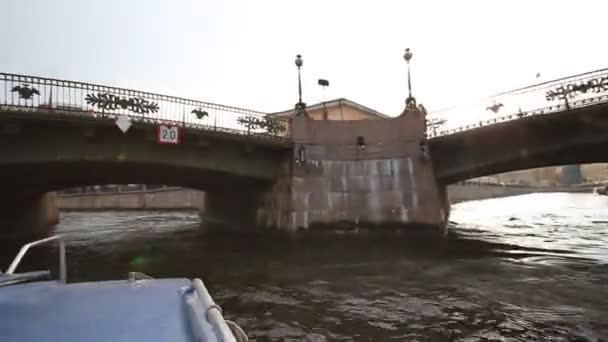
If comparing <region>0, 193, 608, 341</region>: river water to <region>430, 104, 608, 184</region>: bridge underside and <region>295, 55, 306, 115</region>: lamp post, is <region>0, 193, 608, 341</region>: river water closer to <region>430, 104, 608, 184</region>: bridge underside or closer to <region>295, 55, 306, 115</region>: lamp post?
<region>430, 104, 608, 184</region>: bridge underside

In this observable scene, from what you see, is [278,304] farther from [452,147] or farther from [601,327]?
[452,147]

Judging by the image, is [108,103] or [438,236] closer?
[108,103]

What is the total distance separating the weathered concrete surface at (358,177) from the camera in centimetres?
1831

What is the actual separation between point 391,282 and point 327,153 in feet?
36.9

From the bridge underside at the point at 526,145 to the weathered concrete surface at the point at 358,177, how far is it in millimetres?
1599

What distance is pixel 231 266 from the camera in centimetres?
1128

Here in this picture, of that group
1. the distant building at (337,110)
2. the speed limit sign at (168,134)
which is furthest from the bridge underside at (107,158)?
the distant building at (337,110)

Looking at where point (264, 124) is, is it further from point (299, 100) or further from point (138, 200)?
point (138, 200)

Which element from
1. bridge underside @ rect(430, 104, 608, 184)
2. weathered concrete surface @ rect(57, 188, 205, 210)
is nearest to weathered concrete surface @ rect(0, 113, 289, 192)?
bridge underside @ rect(430, 104, 608, 184)

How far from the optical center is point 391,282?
29.1ft

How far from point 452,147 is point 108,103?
56.1ft

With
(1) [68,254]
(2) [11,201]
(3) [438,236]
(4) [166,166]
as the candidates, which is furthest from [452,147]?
(2) [11,201]

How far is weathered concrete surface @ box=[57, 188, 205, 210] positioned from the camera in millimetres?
45597

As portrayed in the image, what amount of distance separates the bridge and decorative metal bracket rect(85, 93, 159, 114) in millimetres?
43
